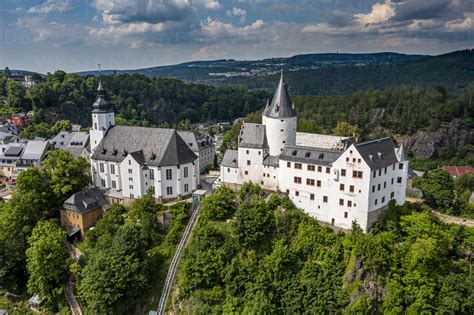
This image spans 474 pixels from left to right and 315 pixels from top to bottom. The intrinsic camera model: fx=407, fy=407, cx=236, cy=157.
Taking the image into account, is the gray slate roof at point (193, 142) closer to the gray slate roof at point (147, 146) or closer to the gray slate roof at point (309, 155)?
the gray slate roof at point (147, 146)

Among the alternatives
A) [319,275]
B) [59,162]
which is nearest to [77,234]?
[59,162]

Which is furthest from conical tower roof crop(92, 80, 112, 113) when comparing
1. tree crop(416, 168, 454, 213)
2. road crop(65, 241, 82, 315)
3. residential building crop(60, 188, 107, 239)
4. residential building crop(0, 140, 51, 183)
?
tree crop(416, 168, 454, 213)

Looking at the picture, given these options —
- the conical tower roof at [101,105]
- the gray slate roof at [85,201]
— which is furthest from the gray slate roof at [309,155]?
the conical tower roof at [101,105]

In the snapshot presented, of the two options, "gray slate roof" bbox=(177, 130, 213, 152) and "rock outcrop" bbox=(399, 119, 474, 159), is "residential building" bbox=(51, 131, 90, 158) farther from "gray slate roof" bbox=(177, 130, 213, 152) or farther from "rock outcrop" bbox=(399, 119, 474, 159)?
"rock outcrop" bbox=(399, 119, 474, 159)

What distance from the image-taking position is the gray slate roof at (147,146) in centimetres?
6400

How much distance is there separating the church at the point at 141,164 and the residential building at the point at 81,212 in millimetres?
2718

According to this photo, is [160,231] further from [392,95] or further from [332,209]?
[392,95]

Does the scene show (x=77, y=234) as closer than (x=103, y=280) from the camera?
No

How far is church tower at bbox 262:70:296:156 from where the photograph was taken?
6000cm

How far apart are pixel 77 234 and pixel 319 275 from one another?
124ft

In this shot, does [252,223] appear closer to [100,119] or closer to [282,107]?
[282,107]

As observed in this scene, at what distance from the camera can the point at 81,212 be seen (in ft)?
205

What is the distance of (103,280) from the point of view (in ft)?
161

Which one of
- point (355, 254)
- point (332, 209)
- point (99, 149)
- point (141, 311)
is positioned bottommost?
point (141, 311)
